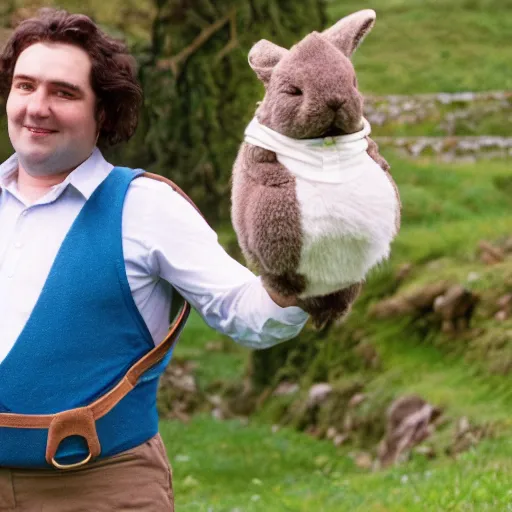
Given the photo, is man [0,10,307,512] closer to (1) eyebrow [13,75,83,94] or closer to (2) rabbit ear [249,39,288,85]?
(1) eyebrow [13,75,83,94]

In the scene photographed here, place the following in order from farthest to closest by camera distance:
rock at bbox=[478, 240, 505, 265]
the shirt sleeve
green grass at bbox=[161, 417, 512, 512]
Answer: rock at bbox=[478, 240, 505, 265] < green grass at bbox=[161, 417, 512, 512] < the shirt sleeve

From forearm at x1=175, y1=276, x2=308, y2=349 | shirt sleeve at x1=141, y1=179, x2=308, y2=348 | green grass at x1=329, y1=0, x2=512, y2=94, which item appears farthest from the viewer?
green grass at x1=329, y1=0, x2=512, y2=94

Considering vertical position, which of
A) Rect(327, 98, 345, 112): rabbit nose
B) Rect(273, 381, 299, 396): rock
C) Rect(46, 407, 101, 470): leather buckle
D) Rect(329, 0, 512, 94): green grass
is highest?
Rect(327, 98, 345, 112): rabbit nose

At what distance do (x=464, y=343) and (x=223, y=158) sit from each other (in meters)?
1.98

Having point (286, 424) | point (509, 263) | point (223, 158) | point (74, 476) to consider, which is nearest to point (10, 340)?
point (74, 476)

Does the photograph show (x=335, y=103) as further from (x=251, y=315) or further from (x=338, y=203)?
(x=251, y=315)

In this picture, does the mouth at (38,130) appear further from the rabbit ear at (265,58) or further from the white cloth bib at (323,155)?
the white cloth bib at (323,155)

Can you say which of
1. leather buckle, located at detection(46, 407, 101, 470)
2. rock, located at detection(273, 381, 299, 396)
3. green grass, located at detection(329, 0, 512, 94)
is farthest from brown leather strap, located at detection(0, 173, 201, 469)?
green grass, located at detection(329, 0, 512, 94)

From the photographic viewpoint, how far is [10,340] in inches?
85.2

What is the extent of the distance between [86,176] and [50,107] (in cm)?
16

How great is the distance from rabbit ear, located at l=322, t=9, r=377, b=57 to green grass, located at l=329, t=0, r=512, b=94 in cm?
1196

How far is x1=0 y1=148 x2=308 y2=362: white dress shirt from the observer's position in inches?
84.0

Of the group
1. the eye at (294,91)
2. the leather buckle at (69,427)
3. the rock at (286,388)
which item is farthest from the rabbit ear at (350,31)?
the rock at (286,388)

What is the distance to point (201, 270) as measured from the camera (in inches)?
84.6
